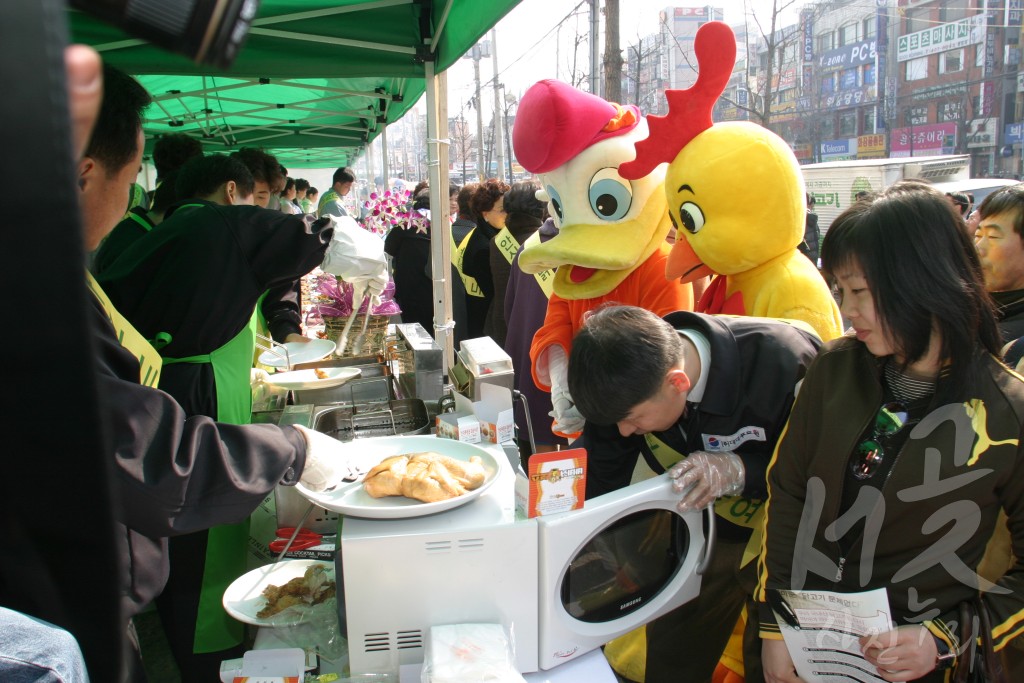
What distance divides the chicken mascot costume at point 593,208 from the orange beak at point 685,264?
0.51 ft

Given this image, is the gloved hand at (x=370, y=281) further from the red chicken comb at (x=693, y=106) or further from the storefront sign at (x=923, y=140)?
the storefront sign at (x=923, y=140)

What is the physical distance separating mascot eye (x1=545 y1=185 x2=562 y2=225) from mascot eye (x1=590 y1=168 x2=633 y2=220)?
0.51 feet

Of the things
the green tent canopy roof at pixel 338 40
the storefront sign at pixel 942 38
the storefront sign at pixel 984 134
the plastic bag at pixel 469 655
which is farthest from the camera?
the storefront sign at pixel 942 38

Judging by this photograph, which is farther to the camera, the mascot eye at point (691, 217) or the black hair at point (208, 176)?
the black hair at point (208, 176)

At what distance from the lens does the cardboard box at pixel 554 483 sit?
1220mm

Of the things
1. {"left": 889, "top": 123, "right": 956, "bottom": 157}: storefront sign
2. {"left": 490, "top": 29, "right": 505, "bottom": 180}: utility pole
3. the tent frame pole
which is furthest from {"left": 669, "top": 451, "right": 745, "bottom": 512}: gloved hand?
{"left": 889, "top": 123, "right": 956, "bottom": 157}: storefront sign

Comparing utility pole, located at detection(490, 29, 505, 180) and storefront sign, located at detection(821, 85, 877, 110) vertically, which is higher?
storefront sign, located at detection(821, 85, 877, 110)

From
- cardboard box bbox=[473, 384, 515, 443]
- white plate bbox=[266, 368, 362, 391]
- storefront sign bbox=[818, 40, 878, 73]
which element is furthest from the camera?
storefront sign bbox=[818, 40, 878, 73]

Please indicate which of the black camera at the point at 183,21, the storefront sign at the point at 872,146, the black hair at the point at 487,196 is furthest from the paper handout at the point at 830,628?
the storefront sign at the point at 872,146

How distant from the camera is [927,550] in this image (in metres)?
1.26

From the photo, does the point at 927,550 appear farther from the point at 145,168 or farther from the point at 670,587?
the point at 145,168

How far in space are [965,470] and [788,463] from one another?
31 centimetres

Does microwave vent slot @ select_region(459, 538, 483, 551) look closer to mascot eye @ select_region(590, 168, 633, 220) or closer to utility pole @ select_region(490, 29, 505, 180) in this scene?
mascot eye @ select_region(590, 168, 633, 220)

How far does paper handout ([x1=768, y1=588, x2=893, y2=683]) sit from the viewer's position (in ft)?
3.93
